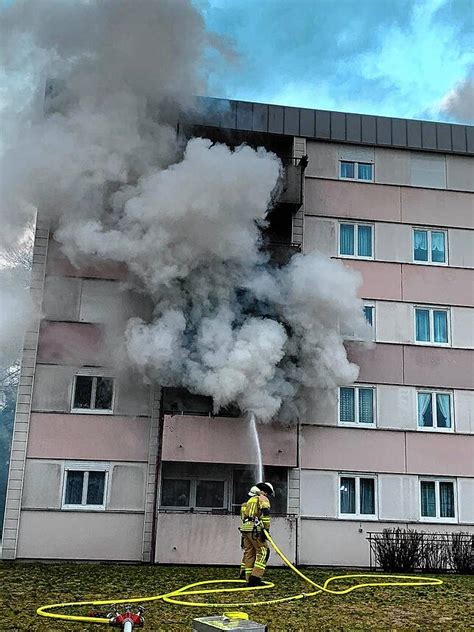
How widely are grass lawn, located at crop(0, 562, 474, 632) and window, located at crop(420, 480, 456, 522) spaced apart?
3056 millimetres

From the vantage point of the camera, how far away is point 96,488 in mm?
16906

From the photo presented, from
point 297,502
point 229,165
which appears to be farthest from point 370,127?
point 297,502

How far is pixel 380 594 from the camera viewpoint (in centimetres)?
1139

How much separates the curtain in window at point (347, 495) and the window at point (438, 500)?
1.80 m

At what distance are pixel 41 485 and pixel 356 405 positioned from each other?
7990 millimetres

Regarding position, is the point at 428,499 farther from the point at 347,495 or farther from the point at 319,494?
the point at 319,494

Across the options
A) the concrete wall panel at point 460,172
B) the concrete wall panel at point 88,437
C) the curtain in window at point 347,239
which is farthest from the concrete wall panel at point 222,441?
the concrete wall panel at point 460,172

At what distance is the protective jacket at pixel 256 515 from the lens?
39.9 feet

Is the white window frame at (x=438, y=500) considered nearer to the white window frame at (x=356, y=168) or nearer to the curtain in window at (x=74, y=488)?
the white window frame at (x=356, y=168)

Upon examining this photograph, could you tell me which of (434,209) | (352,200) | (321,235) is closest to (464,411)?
(434,209)

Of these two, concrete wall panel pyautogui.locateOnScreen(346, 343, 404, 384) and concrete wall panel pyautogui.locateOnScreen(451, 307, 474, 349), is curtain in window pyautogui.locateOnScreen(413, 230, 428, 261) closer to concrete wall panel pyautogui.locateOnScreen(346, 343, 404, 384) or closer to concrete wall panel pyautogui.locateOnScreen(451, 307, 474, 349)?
concrete wall panel pyautogui.locateOnScreen(451, 307, 474, 349)

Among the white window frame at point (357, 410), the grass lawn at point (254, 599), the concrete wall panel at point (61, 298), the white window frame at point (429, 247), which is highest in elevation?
the white window frame at point (429, 247)

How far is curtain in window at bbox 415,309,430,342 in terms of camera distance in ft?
62.6

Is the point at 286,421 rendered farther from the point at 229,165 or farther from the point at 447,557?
the point at 229,165
